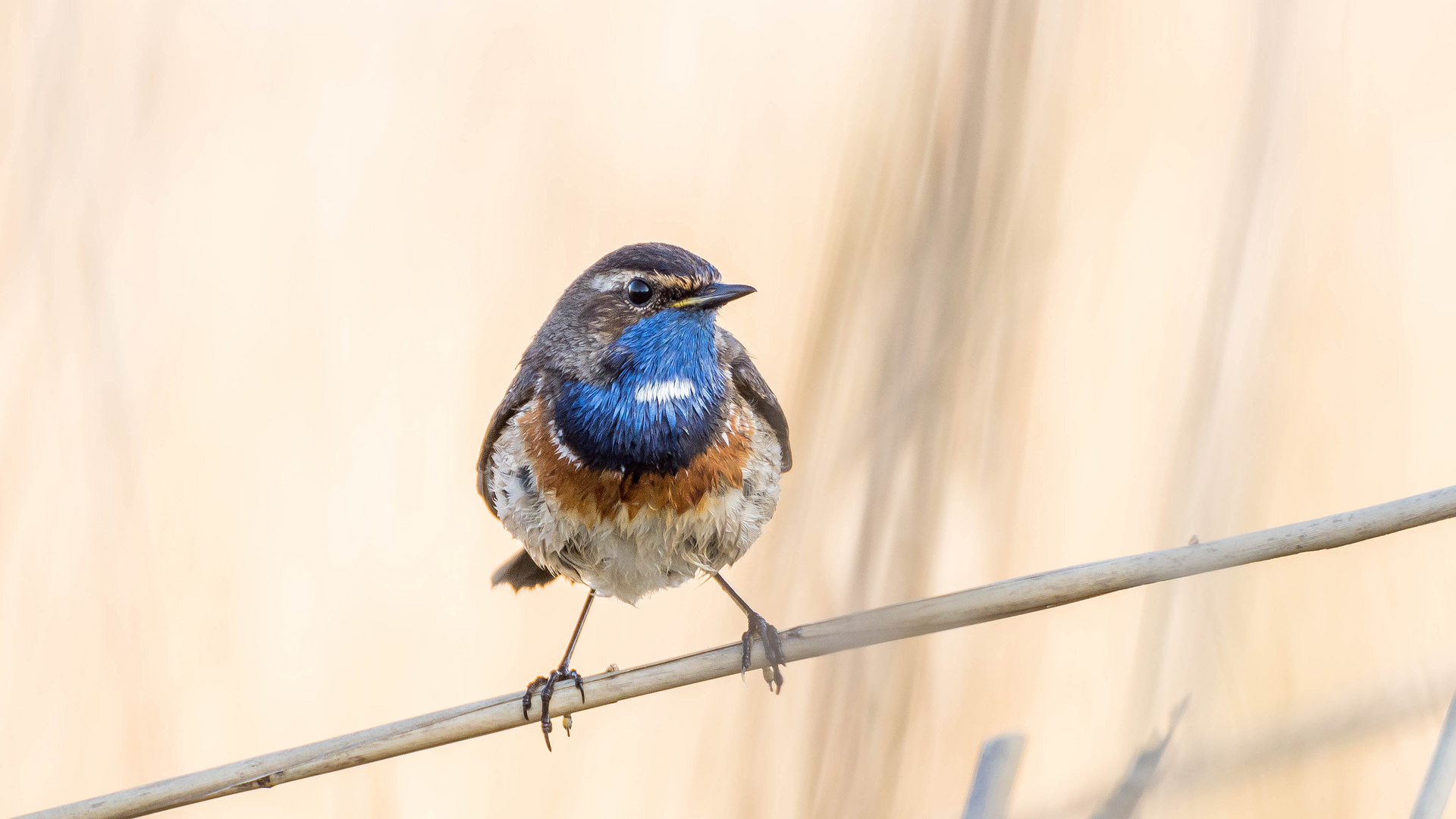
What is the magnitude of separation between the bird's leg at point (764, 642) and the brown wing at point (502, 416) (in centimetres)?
75

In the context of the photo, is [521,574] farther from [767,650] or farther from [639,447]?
[767,650]

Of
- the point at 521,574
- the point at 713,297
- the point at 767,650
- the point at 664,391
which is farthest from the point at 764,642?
the point at 521,574

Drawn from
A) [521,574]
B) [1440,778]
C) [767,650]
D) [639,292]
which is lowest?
[521,574]

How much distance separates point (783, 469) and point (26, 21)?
2625 millimetres

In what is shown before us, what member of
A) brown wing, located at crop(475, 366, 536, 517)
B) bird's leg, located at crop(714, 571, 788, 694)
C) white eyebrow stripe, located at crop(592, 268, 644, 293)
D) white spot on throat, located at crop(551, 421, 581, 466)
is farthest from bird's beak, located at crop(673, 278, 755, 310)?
bird's leg, located at crop(714, 571, 788, 694)

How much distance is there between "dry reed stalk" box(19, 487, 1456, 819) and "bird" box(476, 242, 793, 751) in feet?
1.89

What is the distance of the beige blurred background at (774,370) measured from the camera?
1737 millimetres

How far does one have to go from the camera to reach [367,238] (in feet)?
12.8

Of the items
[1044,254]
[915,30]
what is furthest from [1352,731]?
[915,30]

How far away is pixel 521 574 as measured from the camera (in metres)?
3.43

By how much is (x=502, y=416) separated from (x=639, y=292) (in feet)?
2.09

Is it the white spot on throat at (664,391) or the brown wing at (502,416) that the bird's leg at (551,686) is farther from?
the white spot on throat at (664,391)

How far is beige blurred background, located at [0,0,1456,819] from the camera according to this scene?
1737 millimetres

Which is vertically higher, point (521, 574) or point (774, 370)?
point (774, 370)
